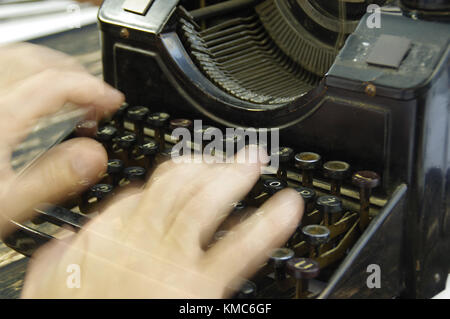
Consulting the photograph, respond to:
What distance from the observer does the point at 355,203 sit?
169 centimetres

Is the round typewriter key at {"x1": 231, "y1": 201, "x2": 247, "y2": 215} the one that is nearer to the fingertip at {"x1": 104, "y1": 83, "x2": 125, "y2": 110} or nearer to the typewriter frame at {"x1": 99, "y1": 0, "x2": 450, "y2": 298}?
the typewriter frame at {"x1": 99, "y1": 0, "x2": 450, "y2": 298}

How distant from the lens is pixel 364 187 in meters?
1.56

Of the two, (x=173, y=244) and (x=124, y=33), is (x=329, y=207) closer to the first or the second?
(x=173, y=244)

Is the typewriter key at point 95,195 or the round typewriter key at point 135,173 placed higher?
the round typewriter key at point 135,173

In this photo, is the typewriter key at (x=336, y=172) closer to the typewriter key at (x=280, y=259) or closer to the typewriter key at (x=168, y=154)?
the typewriter key at (x=280, y=259)

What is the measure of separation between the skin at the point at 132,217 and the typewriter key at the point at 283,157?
4 cm

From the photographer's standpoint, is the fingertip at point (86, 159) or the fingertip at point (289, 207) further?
the fingertip at point (86, 159)

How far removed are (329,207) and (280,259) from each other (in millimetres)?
221

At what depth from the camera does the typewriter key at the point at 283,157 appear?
5.66 feet

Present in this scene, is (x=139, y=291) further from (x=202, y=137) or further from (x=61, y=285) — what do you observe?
(x=202, y=137)

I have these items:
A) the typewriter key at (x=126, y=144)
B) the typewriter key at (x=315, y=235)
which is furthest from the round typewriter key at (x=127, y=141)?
the typewriter key at (x=315, y=235)

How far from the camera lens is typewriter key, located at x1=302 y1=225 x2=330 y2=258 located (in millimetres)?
1489

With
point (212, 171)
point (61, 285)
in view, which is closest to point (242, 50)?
point (212, 171)

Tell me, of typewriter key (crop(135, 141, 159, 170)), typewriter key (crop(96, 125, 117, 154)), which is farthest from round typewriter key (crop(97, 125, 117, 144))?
typewriter key (crop(135, 141, 159, 170))
